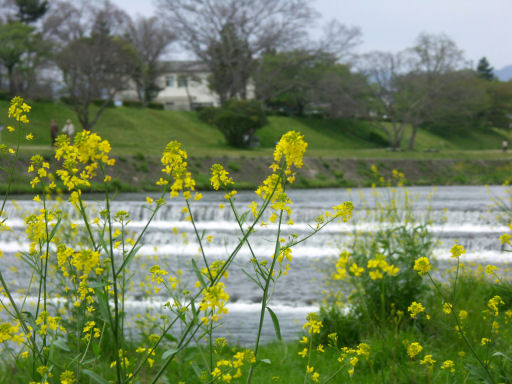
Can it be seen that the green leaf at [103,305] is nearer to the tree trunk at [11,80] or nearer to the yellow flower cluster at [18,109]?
the yellow flower cluster at [18,109]

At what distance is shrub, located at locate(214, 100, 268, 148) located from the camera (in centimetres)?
3238

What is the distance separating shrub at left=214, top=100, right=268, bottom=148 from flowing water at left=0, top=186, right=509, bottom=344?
14.5m

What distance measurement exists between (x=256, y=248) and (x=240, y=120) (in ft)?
70.2

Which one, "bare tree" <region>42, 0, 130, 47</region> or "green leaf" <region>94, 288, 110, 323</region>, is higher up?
"bare tree" <region>42, 0, 130, 47</region>

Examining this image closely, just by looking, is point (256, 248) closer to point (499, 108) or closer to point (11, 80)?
point (11, 80)

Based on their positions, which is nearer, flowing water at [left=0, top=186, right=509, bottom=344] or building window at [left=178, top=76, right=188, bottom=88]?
flowing water at [left=0, top=186, right=509, bottom=344]

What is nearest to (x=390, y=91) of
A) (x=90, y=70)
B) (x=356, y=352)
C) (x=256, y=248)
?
(x=90, y=70)

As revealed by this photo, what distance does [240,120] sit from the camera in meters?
32.4

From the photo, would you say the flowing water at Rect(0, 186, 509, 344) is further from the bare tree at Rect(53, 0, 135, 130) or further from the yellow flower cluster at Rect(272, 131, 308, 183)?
the bare tree at Rect(53, 0, 135, 130)

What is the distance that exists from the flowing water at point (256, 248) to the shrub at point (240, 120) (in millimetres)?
→ 14474

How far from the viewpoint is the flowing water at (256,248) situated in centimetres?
691

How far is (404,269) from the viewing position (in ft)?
16.7

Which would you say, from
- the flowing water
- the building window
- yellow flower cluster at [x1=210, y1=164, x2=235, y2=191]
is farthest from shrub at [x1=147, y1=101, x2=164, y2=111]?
yellow flower cluster at [x1=210, y1=164, x2=235, y2=191]

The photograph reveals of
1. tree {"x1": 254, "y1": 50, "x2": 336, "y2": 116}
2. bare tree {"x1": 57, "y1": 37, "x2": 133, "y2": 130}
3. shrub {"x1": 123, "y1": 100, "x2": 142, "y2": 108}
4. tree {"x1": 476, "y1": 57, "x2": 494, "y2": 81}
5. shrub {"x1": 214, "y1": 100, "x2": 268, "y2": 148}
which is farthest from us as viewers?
tree {"x1": 476, "y1": 57, "x2": 494, "y2": 81}
